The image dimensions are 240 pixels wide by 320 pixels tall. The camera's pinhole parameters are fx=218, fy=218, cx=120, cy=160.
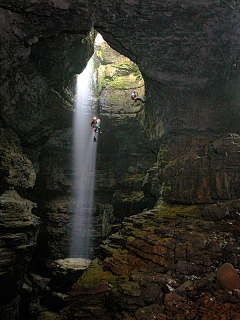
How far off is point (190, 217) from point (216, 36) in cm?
1016

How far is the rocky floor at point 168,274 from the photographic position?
6000mm

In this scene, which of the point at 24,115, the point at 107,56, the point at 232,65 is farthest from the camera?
the point at 107,56

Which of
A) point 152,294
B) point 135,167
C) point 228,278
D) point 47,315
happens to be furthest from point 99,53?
point 47,315

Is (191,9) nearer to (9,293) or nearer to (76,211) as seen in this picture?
(76,211)

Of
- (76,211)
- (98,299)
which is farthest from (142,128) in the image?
(98,299)

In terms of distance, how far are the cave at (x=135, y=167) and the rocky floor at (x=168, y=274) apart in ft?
0.12

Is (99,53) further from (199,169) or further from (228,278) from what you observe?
(228,278)

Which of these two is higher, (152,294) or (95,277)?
(152,294)

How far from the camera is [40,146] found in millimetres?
19984

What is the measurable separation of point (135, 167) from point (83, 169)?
5.07 metres

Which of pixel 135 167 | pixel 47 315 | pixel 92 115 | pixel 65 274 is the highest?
pixel 92 115

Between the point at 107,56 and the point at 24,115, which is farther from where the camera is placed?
the point at 107,56

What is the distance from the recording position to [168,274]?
739 cm

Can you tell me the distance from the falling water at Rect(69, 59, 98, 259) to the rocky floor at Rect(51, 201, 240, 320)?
965 cm
